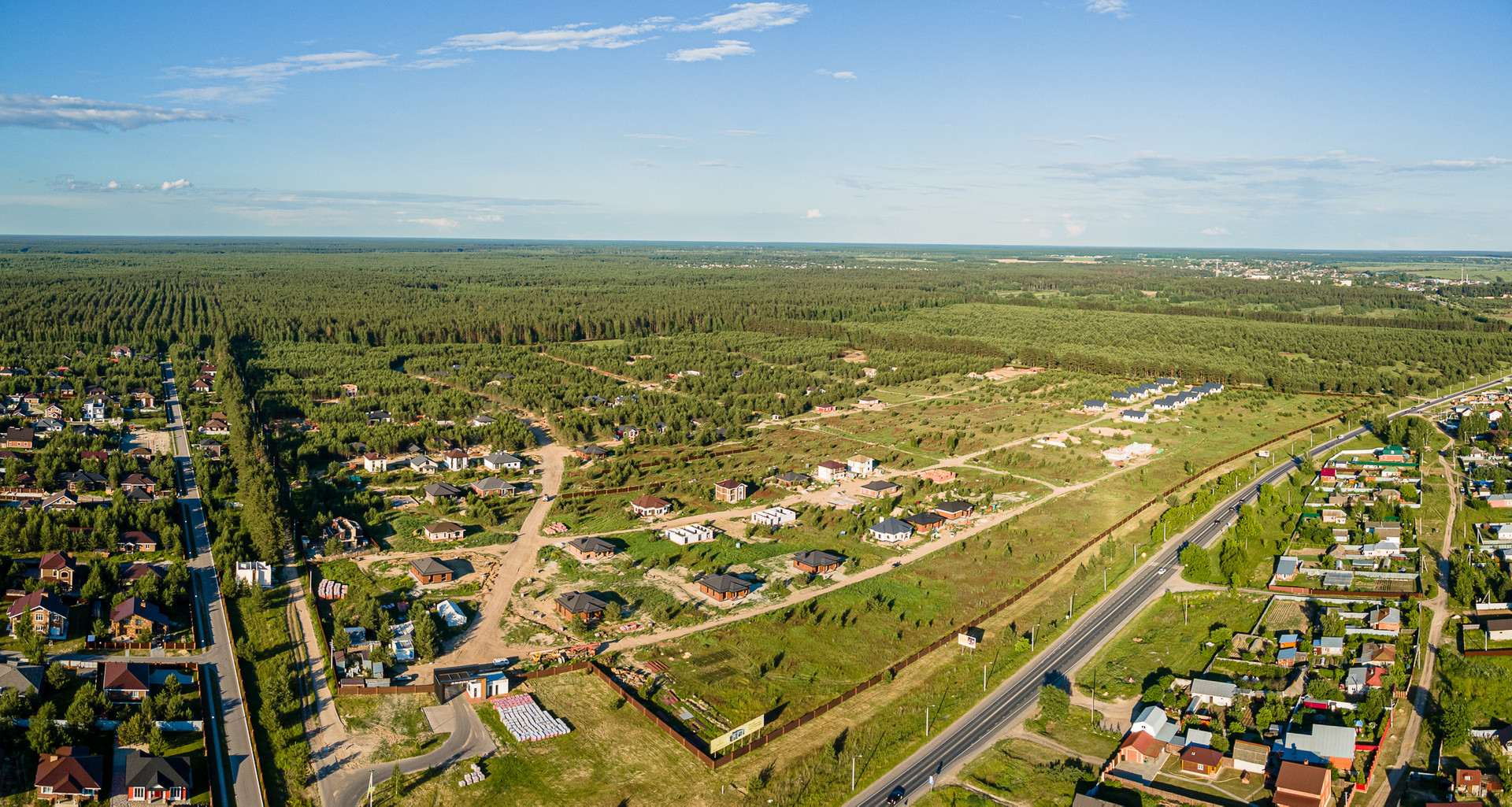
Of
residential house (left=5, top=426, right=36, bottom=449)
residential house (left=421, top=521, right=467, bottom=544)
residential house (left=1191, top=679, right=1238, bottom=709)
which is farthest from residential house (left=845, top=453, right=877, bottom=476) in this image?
residential house (left=5, top=426, right=36, bottom=449)

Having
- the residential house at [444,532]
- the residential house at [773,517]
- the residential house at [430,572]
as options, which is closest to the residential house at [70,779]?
the residential house at [430,572]

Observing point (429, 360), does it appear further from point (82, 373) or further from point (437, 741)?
point (437, 741)

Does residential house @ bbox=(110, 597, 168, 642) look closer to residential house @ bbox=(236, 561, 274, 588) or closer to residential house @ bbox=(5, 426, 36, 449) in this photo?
residential house @ bbox=(236, 561, 274, 588)

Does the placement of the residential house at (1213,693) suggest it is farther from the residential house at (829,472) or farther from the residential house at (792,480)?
the residential house at (829,472)

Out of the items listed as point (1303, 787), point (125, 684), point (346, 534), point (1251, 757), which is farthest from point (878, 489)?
point (125, 684)

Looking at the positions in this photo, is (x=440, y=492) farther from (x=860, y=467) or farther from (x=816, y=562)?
(x=860, y=467)
